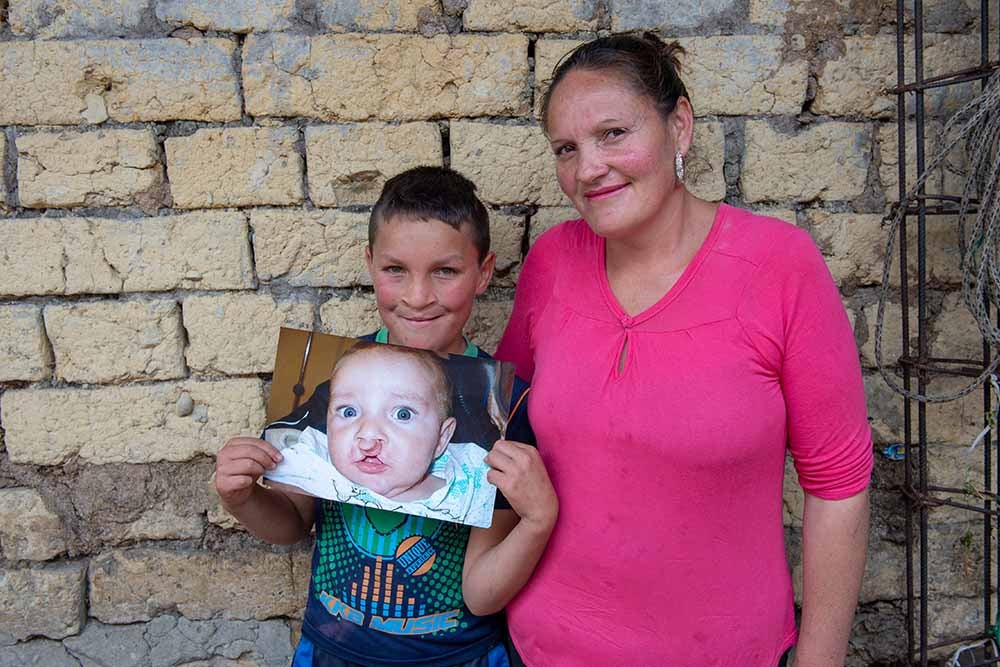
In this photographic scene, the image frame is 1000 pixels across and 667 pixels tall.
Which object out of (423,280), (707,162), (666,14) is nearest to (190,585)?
(423,280)

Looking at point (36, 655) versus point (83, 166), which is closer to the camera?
point (83, 166)

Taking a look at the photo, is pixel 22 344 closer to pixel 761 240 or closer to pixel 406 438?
pixel 406 438

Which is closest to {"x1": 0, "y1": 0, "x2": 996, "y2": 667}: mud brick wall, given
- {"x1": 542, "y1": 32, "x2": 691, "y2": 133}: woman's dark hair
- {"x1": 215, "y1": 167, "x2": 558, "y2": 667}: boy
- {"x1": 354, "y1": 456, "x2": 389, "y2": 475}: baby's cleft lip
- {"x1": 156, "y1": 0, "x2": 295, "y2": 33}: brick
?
{"x1": 156, "y1": 0, "x2": 295, "y2": 33}: brick

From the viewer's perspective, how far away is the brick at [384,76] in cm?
221

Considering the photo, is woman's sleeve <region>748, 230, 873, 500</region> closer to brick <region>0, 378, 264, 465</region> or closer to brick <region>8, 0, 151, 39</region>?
brick <region>0, 378, 264, 465</region>

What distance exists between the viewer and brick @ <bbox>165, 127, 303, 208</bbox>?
2.23 meters

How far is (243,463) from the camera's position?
5.38 ft

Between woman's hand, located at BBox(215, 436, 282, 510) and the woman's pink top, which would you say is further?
woman's hand, located at BBox(215, 436, 282, 510)

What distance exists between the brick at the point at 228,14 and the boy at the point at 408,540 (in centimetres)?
79

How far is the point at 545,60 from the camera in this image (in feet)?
7.40

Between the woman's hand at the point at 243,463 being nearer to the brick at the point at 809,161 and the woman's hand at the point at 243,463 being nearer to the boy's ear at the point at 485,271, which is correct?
the boy's ear at the point at 485,271

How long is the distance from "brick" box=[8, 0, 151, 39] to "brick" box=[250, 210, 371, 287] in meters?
0.65

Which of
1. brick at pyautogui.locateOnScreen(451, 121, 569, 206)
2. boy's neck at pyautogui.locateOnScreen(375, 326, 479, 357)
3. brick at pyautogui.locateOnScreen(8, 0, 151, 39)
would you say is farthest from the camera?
brick at pyautogui.locateOnScreen(451, 121, 569, 206)

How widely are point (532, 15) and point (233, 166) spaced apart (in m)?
0.98
